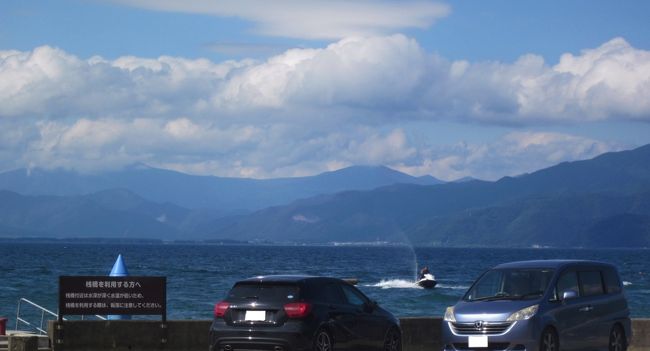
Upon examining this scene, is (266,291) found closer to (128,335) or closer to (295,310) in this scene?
(295,310)

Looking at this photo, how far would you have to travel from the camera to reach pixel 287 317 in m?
17.2

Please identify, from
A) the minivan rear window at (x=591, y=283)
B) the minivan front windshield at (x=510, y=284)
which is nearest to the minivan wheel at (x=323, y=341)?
the minivan front windshield at (x=510, y=284)

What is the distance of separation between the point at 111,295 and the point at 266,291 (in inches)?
146

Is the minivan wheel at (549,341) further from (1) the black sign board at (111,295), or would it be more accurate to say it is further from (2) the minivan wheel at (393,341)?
(1) the black sign board at (111,295)

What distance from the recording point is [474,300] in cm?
1852

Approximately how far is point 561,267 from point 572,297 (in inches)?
24.5

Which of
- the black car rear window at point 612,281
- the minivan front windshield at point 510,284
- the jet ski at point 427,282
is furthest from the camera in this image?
the jet ski at point 427,282

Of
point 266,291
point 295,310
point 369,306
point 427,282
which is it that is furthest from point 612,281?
point 427,282

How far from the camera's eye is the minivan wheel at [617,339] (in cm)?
1930

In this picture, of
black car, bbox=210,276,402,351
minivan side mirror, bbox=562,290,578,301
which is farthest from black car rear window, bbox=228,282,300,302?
minivan side mirror, bbox=562,290,578,301

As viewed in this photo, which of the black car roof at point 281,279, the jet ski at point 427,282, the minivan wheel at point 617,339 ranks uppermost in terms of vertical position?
the jet ski at point 427,282

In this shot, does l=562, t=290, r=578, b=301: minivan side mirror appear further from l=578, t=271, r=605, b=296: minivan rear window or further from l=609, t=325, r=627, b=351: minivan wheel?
l=609, t=325, r=627, b=351: minivan wheel

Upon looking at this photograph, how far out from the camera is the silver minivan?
57.6 ft

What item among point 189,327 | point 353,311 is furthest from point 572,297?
point 189,327
